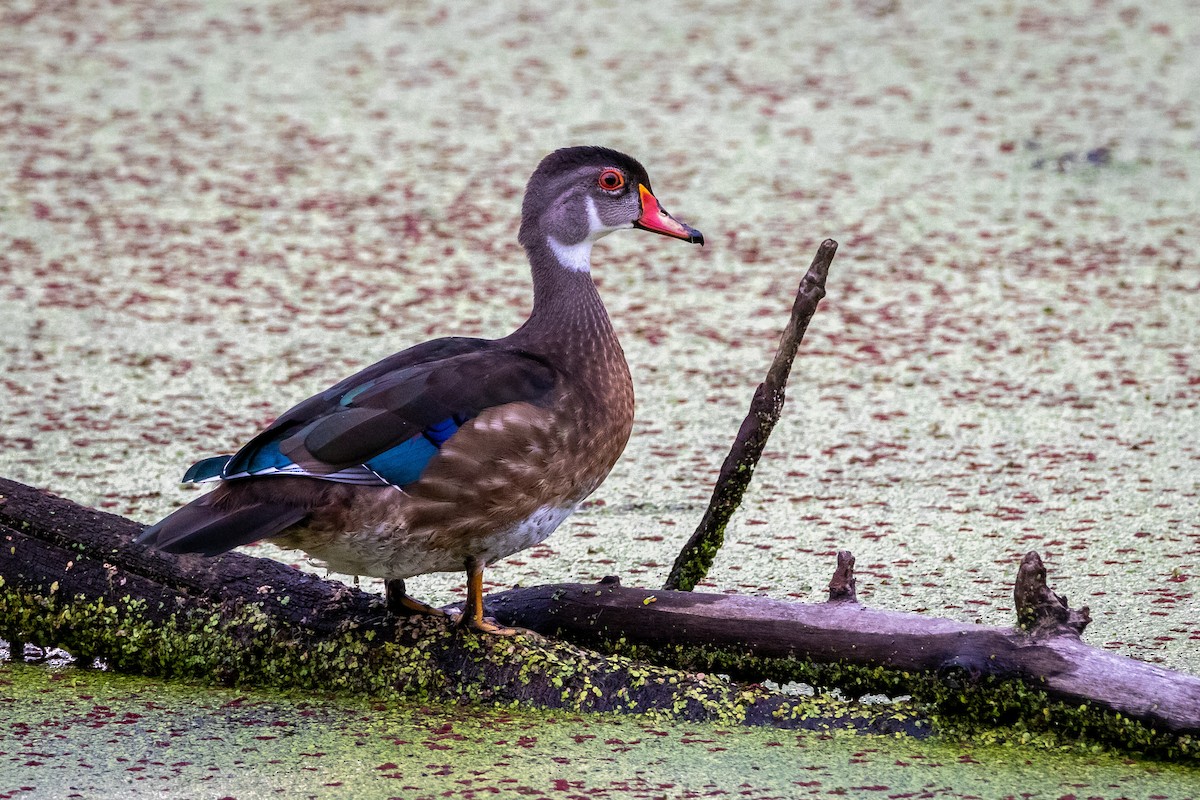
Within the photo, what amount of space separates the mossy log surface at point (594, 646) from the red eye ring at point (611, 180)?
2.04 feet

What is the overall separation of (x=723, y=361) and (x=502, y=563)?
3.42 ft

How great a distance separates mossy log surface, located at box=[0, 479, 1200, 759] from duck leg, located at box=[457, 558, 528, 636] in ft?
0.06

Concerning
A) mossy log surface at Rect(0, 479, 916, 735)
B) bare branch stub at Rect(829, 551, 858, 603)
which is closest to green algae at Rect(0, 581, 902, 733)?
mossy log surface at Rect(0, 479, 916, 735)

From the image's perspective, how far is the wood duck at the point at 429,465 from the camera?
198 cm

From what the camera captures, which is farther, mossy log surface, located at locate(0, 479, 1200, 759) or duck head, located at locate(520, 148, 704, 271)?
duck head, located at locate(520, 148, 704, 271)

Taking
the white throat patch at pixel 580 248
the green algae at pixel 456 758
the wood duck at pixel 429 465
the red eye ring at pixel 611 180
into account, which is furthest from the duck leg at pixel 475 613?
the red eye ring at pixel 611 180

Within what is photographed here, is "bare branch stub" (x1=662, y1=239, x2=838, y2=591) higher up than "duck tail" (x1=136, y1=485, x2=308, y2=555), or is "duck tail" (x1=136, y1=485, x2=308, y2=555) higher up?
"bare branch stub" (x1=662, y1=239, x2=838, y2=591)

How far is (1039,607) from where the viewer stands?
1847mm

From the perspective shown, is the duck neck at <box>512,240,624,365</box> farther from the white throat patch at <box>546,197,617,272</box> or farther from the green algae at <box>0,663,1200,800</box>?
the green algae at <box>0,663,1200,800</box>

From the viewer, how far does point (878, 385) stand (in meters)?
3.30

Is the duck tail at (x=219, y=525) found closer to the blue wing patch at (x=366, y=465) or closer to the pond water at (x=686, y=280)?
the blue wing patch at (x=366, y=465)

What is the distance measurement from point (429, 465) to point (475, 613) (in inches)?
8.3

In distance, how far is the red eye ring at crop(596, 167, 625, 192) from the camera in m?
2.37

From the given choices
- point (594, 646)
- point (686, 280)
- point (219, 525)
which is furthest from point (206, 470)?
point (686, 280)
